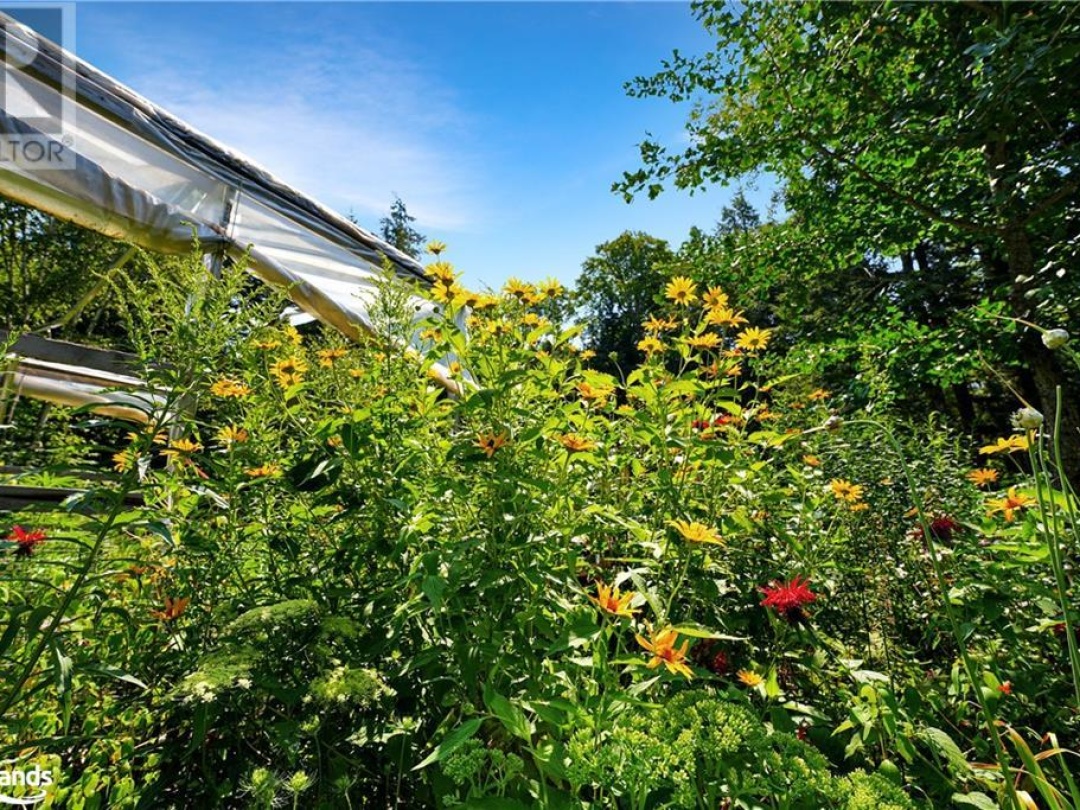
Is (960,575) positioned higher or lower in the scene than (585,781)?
higher

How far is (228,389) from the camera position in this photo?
1.12 meters

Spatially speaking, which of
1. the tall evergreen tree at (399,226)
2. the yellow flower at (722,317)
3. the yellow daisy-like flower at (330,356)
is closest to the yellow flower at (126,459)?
the yellow daisy-like flower at (330,356)

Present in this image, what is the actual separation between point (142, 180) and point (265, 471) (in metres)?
3.44

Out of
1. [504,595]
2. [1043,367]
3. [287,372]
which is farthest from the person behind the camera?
[1043,367]

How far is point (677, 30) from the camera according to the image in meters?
3.22

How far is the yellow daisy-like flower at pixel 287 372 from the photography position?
1.13m

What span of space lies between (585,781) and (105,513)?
90 cm

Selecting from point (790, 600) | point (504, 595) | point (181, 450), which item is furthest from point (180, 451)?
point (790, 600)

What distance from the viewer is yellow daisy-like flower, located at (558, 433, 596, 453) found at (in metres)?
1.03

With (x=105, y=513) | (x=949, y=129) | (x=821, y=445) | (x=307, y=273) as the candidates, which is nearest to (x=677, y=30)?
(x=949, y=129)

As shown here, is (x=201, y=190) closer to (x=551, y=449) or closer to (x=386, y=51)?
(x=386, y=51)

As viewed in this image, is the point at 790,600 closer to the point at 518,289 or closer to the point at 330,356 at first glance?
the point at 518,289

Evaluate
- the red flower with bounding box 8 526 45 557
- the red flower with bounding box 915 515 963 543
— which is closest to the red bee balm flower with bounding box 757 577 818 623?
the red flower with bounding box 915 515 963 543

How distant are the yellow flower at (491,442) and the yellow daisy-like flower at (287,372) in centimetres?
47
